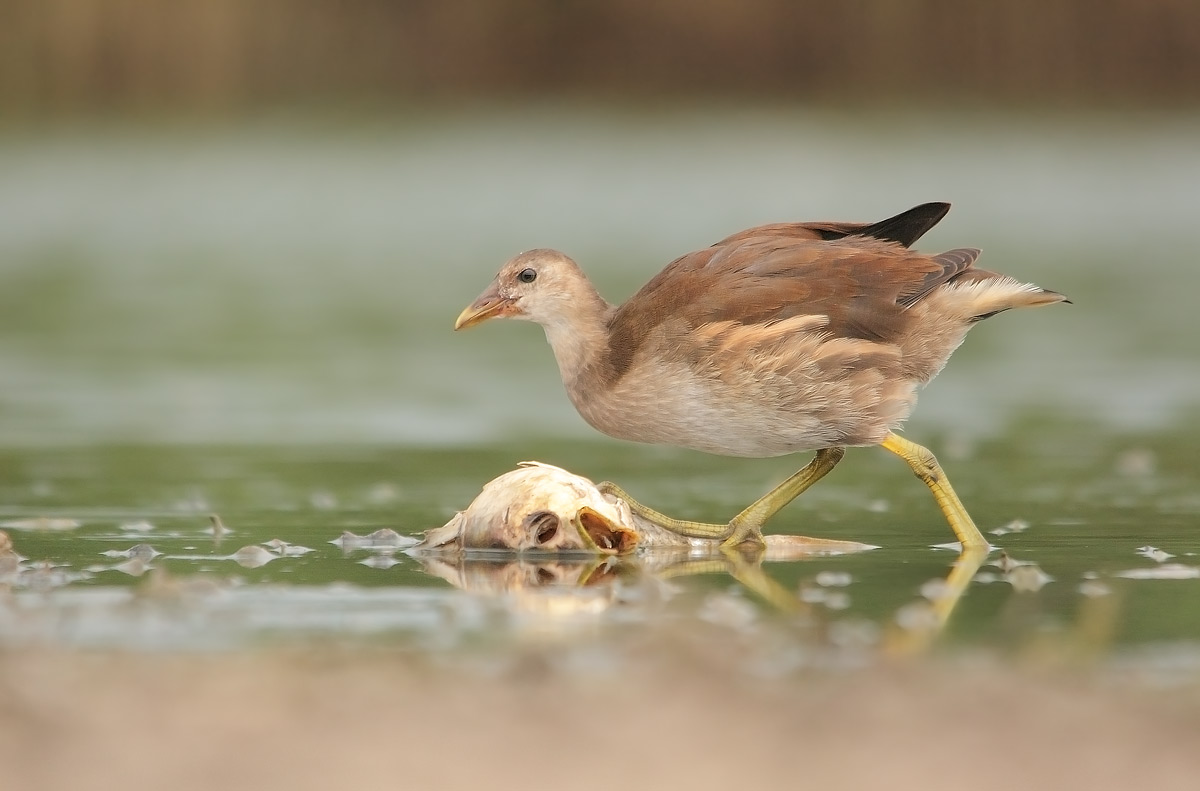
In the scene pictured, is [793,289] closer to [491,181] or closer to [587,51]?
[491,181]

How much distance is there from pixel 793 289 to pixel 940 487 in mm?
928

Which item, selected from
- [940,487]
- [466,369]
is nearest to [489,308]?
[940,487]

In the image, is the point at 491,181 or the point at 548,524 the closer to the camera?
the point at 548,524

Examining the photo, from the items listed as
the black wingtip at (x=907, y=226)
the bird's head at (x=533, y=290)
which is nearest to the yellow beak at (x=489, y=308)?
the bird's head at (x=533, y=290)

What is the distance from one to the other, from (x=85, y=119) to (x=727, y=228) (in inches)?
625

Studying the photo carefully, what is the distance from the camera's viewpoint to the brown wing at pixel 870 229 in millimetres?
7715

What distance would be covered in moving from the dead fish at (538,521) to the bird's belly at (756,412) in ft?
1.10

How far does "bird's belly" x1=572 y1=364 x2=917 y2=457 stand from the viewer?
23.9 ft

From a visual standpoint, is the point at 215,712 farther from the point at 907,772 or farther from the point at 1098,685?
the point at 1098,685

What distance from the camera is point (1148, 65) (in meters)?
32.8

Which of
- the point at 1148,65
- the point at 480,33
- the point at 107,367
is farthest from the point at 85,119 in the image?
the point at 107,367

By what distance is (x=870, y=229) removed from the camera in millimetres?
7895

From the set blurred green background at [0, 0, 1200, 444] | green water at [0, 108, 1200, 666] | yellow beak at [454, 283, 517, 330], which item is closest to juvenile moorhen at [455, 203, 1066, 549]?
yellow beak at [454, 283, 517, 330]

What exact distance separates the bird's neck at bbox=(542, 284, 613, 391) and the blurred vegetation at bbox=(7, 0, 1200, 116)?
926 inches
